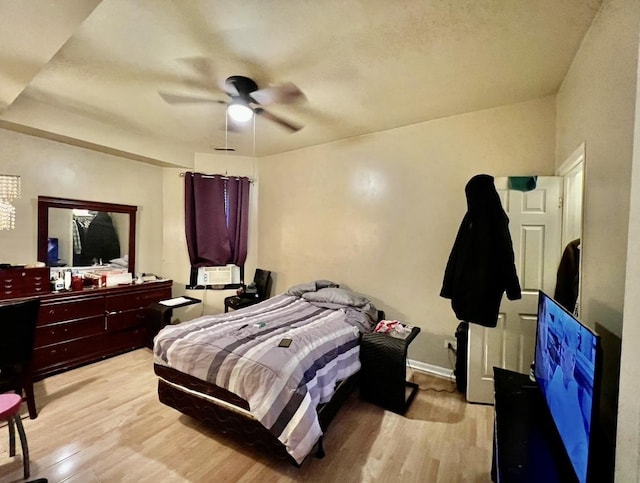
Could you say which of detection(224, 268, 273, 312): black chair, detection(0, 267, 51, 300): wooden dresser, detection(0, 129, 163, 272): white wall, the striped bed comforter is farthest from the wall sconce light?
detection(224, 268, 273, 312): black chair

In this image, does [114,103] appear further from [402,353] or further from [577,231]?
[577,231]

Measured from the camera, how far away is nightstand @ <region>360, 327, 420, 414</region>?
2398 mm

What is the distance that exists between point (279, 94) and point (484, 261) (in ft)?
7.03

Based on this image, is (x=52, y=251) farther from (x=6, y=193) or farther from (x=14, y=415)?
(x=14, y=415)

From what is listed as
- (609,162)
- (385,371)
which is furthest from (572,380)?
(385,371)

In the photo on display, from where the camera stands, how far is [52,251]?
322 centimetres

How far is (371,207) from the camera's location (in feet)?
11.5

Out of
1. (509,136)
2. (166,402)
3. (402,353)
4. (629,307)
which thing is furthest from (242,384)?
(509,136)

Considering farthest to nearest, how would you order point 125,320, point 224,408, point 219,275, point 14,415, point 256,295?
point 219,275 → point 256,295 → point 125,320 → point 224,408 → point 14,415

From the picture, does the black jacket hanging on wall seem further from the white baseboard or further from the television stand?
the white baseboard

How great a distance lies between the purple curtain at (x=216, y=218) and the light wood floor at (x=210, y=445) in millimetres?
1962

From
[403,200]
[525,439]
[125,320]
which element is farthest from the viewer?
[125,320]

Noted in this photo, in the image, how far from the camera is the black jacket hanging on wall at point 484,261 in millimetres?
2156

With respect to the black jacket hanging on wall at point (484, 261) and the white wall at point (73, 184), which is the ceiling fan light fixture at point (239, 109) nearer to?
the black jacket hanging on wall at point (484, 261)
